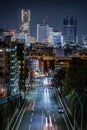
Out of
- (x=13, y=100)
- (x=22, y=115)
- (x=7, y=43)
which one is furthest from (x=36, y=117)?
(x=7, y=43)

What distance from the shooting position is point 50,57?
16512 centimetres

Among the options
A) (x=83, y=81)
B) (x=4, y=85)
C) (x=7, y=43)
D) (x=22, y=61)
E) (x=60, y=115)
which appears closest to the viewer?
(x=83, y=81)

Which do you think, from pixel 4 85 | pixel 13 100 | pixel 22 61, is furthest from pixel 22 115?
pixel 22 61

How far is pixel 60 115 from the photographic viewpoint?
150 ft

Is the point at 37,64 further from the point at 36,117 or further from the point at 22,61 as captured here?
the point at 36,117

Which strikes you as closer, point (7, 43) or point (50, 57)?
point (7, 43)

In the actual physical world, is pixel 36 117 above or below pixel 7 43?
below

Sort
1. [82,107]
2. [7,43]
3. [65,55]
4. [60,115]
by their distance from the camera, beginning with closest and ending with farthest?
[82,107]
[60,115]
[7,43]
[65,55]

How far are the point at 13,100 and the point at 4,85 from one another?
15.4 metres

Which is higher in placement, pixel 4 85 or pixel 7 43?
pixel 7 43

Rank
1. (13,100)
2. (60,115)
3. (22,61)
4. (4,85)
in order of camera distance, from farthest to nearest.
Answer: (22,61) → (4,85) → (13,100) → (60,115)

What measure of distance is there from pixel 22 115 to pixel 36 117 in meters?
1.39

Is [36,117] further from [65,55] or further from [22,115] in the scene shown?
[65,55]

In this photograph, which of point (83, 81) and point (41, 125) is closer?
point (41, 125)
